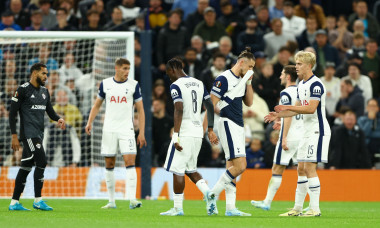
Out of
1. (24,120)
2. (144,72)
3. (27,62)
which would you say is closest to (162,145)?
(144,72)

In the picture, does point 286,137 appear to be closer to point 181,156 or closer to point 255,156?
point 181,156

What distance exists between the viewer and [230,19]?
23047 millimetres

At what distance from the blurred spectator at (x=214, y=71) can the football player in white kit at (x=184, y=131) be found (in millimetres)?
7675

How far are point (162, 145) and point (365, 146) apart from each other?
16.2 ft

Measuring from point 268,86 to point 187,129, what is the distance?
29.4ft

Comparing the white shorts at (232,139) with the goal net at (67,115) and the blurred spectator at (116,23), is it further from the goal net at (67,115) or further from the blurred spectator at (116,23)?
the blurred spectator at (116,23)

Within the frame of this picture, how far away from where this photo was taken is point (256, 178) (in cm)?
1892

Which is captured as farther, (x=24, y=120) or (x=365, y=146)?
(x=365, y=146)

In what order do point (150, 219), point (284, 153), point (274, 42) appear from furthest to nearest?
point (274, 42)
point (284, 153)
point (150, 219)

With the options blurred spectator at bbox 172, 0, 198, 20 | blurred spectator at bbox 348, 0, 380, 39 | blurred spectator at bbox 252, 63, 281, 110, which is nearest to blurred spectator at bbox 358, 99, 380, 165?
blurred spectator at bbox 252, 63, 281, 110

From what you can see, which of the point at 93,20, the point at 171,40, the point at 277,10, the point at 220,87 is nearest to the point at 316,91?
the point at 220,87

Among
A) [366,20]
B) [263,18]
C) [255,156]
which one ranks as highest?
[366,20]

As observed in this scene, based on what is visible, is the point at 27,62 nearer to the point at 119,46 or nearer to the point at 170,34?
the point at 119,46

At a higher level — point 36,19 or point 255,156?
point 36,19
